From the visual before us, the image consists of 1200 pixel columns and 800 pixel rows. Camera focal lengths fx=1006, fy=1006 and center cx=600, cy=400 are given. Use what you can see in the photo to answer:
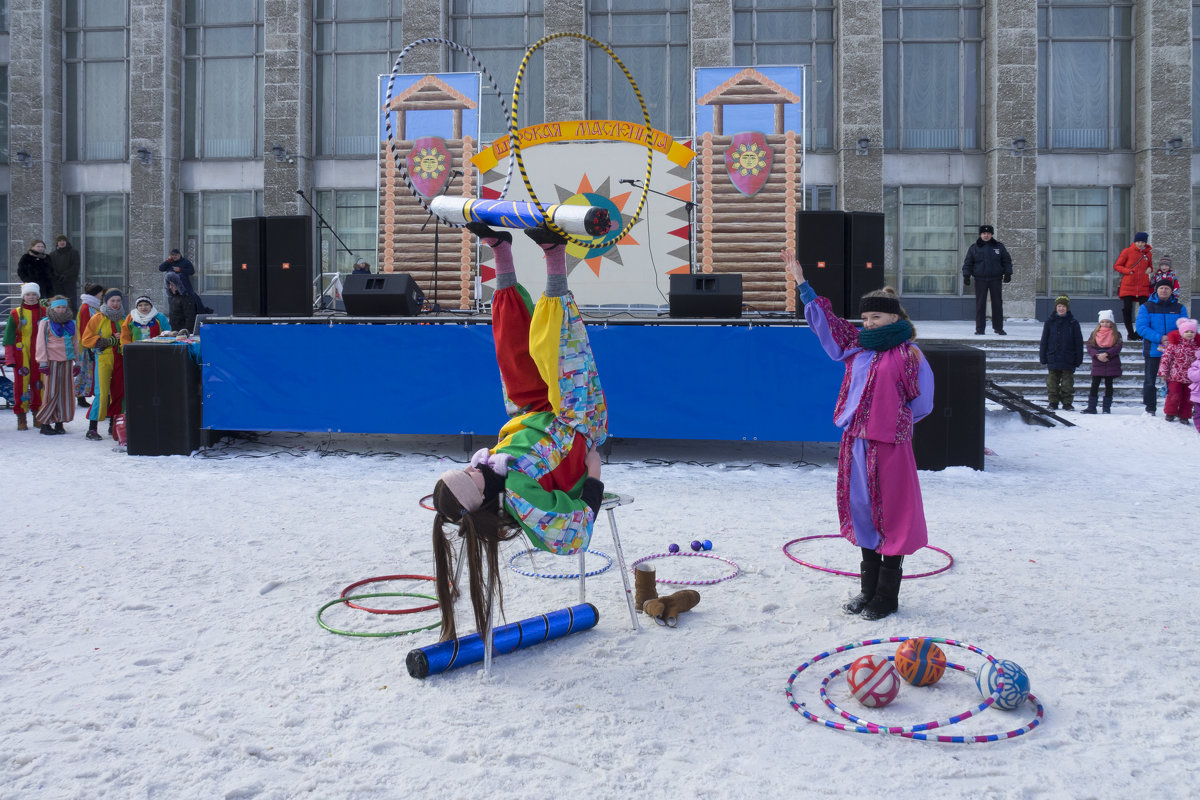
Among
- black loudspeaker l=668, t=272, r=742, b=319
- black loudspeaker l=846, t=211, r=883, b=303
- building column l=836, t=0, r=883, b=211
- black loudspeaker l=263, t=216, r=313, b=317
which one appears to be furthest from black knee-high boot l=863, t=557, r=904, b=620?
building column l=836, t=0, r=883, b=211

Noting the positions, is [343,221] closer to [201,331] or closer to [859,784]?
[201,331]

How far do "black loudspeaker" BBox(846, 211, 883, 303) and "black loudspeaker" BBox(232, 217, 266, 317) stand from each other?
6.17 m

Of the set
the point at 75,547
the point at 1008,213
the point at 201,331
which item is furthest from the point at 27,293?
the point at 1008,213

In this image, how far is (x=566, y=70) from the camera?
21156 millimetres

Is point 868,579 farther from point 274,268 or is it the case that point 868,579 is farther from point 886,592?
point 274,268

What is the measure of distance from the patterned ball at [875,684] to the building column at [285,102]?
66.2ft

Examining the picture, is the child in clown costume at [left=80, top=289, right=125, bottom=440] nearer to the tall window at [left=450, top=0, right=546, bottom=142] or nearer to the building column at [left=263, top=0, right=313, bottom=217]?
the building column at [left=263, top=0, right=313, bottom=217]

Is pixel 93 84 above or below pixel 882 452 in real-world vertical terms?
above

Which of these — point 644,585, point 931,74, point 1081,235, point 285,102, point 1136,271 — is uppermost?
point 931,74

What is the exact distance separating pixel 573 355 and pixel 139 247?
2131cm

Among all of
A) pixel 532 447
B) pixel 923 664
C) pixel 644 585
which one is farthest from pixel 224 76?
pixel 923 664

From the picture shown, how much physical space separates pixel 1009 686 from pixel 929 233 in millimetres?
19093

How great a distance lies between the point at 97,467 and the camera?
9.41 m

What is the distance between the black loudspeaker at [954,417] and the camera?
8.97m
